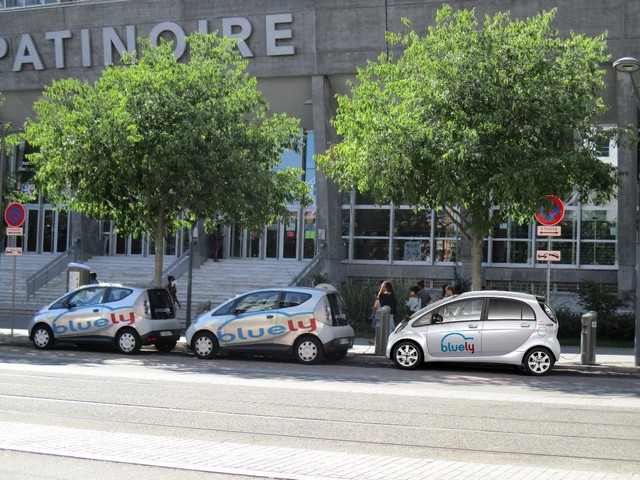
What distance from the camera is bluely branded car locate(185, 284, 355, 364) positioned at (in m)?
17.1

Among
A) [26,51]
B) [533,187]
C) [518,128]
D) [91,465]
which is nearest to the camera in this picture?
[91,465]

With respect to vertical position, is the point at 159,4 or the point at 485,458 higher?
the point at 159,4

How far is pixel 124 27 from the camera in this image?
33.3 m

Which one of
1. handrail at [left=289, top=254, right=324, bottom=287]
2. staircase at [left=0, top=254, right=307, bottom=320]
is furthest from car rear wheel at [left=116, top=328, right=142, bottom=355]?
handrail at [left=289, top=254, right=324, bottom=287]

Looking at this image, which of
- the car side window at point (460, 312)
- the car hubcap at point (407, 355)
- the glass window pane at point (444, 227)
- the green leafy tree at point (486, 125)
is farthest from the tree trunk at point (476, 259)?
the glass window pane at point (444, 227)

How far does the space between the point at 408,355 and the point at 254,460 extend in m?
9.32

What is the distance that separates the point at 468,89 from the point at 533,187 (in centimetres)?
266

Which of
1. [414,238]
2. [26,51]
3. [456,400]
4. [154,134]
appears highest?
[26,51]

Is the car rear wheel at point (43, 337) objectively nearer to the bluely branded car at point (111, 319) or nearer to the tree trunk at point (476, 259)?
the bluely branded car at point (111, 319)

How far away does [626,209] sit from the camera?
29406 mm

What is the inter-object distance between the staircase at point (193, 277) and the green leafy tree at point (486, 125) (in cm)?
1230

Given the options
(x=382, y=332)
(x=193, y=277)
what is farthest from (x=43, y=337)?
(x=193, y=277)

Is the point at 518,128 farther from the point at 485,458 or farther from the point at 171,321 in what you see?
the point at 485,458

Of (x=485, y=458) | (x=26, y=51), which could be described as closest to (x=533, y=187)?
(x=485, y=458)
